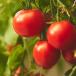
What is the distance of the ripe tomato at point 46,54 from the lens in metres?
0.83

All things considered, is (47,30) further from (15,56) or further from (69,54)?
(15,56)

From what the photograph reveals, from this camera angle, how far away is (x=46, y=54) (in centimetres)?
84

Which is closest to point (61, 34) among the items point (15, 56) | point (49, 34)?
point (49, 34)

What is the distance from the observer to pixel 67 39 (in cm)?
80

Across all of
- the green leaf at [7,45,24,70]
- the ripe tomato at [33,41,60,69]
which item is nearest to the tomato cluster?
the ripe tomato at [33,41,60,69]

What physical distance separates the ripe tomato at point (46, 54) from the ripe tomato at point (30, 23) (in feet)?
0.13

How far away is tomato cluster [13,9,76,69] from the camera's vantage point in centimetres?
79

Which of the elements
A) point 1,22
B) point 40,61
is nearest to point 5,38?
point 1,22

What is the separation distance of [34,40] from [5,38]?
0.51 feet

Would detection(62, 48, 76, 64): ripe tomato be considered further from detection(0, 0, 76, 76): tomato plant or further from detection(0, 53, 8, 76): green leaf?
detection(0, 53, 8, 76): green leaf

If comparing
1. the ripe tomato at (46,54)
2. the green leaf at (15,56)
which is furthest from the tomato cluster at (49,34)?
the green leaf at (15,56)

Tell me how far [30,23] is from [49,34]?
59 mm

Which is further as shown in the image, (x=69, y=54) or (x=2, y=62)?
(x=2, y=62)

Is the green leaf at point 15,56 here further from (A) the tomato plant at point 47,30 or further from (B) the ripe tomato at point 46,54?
(B) the ripe tomato at point 46,54
